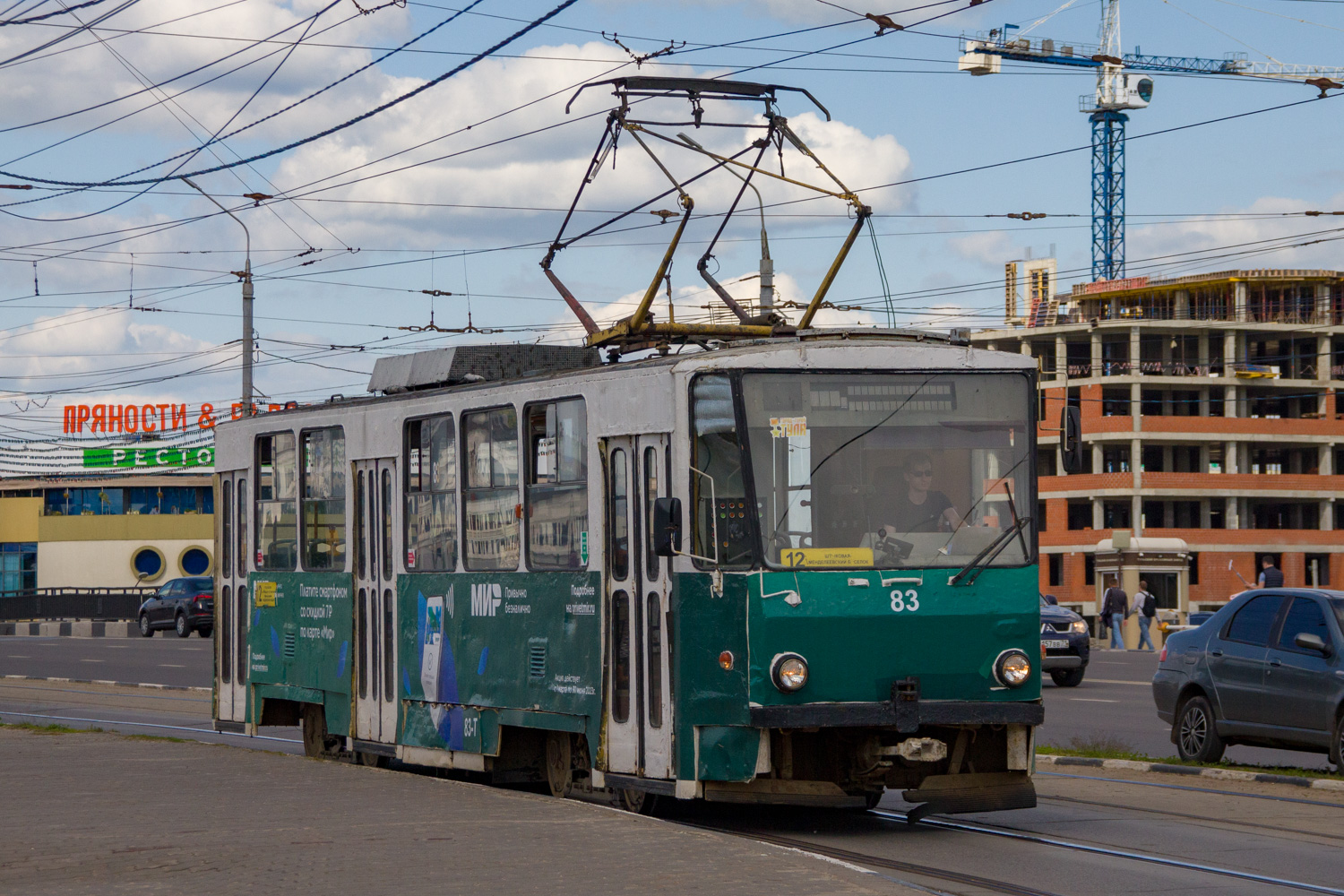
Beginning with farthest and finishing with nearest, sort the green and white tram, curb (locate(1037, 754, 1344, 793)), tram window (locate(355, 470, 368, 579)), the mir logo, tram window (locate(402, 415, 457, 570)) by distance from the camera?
tram window (locate(355, 470, 368, 579)) < curb (locate(1037, 754, 1344, 793)) < tram window (locate(402, 415, 457, 570)) < the mir logo < the green and white tram

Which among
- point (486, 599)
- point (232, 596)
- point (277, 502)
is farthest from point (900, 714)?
point (232, 596)

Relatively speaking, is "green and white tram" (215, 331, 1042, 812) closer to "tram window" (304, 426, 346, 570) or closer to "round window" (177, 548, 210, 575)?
"tram window" (304, 426, 346, 570)

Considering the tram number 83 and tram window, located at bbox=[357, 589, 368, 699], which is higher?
the tram number 83

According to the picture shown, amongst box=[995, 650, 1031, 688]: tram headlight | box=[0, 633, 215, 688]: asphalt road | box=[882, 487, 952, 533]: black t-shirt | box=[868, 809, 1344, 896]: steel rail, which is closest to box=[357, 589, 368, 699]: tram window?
box=[868, 809, 1344, 896]: steel rail

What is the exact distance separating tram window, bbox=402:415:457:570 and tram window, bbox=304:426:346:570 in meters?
1.23

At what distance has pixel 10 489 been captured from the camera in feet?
305

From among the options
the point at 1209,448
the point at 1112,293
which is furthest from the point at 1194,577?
the point at 1112,293

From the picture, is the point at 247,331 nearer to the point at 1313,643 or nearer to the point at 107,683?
the point at 107,683

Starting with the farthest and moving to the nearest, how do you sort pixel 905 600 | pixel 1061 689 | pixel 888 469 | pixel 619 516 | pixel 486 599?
1. pixel 1061 689
2. pixel 486 599
3. pixel 619 516
4. pixel 888 469
5. pixel 905 600

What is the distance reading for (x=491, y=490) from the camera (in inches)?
524

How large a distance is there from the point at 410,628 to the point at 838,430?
458 cm

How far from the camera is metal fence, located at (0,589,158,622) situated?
235 ft

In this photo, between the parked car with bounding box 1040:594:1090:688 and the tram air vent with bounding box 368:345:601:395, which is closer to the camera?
the tram air vent with bounding box 368:345:601:395

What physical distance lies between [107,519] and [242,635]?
76812 millimetres
